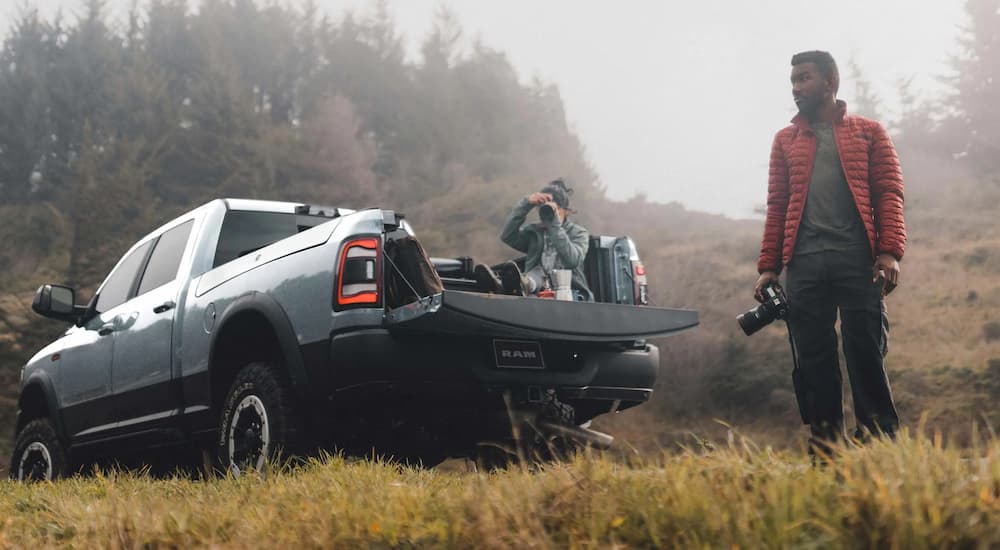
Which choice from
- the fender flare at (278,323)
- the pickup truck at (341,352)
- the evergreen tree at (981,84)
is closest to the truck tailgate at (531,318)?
the pickup truck at (341,352)

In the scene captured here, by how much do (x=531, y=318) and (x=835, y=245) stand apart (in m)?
1.47

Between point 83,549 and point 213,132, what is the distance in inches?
1366

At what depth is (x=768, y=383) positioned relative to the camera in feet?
52.3

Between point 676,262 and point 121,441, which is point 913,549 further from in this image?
point 676,262

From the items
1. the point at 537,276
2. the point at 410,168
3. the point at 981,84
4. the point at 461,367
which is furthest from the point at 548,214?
the point at 981,84

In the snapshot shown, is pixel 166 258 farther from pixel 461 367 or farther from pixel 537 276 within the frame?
pixel 461 367

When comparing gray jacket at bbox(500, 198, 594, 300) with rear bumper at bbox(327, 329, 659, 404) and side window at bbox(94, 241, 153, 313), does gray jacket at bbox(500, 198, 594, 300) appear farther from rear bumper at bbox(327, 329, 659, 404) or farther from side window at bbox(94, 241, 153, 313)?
side window at bbox(94, 241, 153, 313)

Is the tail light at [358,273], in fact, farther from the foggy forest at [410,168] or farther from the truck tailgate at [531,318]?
the foggy forest at [410,168]

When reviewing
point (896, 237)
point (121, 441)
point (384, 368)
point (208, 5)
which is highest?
point (208, 5)

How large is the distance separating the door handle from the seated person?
1955 mm

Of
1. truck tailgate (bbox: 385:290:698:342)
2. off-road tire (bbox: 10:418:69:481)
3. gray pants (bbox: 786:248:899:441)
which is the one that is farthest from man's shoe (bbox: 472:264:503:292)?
off-road tire (bbox: 10:418:69:481)

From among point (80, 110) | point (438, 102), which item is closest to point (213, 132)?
point (80, 110)

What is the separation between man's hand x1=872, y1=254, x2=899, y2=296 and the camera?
178 inches

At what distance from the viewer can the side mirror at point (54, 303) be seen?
6855 mm
